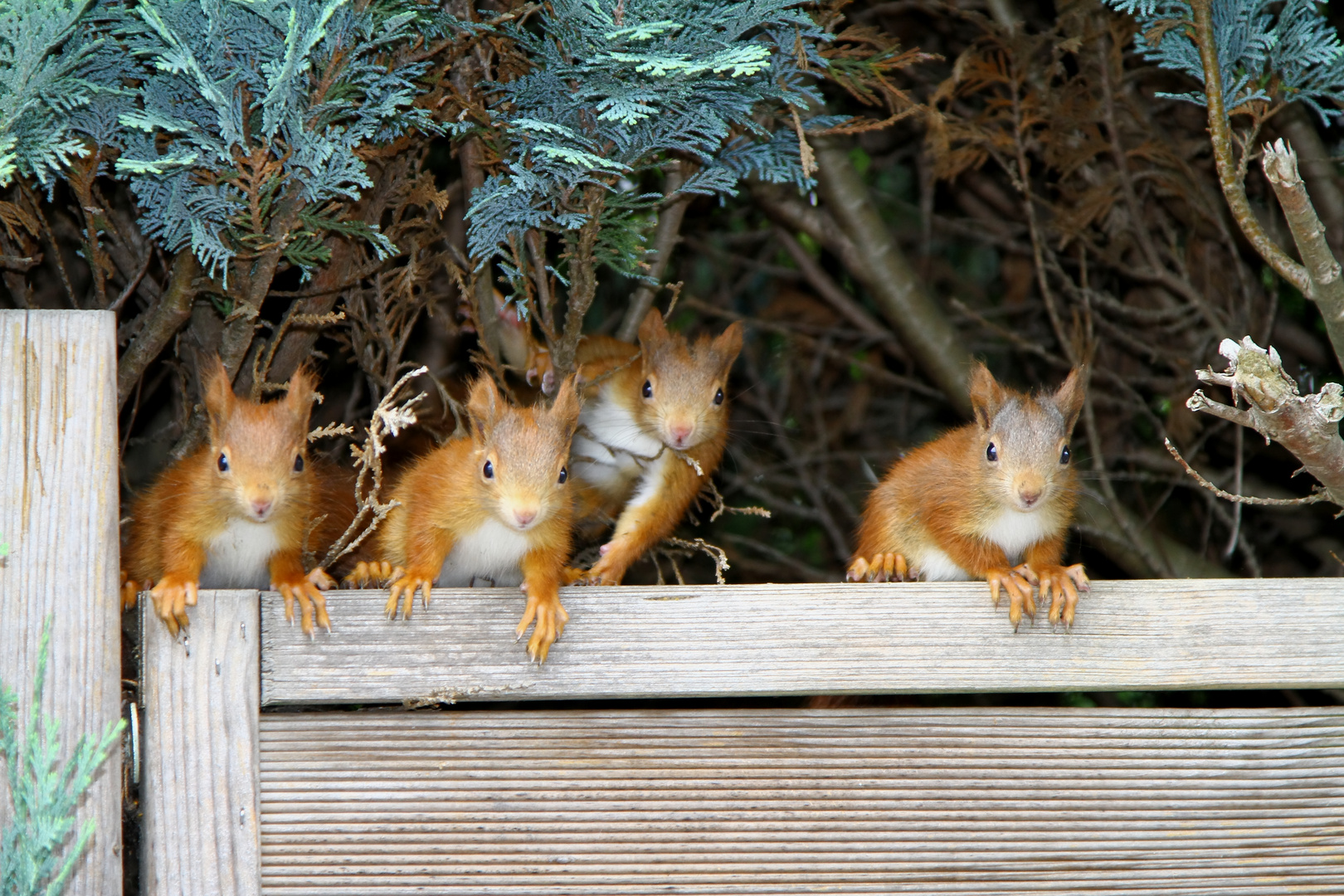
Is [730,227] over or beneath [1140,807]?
over

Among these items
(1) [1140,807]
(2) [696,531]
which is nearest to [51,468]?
(1) [1140,807]

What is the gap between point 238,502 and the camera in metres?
1.75

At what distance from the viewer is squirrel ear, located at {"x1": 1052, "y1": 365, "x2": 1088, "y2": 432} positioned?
2129 mm

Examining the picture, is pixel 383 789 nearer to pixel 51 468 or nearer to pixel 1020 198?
pixel 51 468

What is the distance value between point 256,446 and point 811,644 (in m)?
0.80

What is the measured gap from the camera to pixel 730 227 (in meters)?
3.75

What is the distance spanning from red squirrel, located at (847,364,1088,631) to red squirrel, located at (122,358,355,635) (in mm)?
919

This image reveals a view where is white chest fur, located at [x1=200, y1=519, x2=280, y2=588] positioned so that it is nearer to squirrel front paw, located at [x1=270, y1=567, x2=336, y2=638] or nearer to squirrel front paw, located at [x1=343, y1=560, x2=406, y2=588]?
squirrel front paw, located at [x1=343, y1=560, x2=406, y2=588]

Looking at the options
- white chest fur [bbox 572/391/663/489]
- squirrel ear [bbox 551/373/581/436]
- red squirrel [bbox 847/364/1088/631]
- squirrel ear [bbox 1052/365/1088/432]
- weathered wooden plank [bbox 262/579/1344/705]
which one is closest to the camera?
weathered wooden plank [bbox 262/579/1344/705]

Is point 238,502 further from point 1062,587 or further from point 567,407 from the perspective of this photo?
point 1062,587

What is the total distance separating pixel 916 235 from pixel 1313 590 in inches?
86.4

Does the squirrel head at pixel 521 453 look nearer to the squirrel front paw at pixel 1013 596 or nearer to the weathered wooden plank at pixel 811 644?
the weathered wooden plank at pixel 811 644

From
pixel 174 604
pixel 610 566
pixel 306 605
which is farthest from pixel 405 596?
pixel 610 566

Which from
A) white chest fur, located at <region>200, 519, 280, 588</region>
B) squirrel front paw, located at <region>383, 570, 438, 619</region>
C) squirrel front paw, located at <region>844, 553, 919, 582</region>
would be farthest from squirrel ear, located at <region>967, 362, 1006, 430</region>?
white chest fur, located at <region>200, 519, 280, 588</region>
